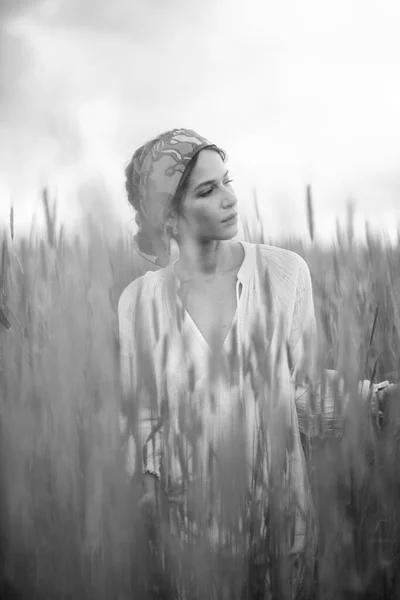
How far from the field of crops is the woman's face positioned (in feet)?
0.43

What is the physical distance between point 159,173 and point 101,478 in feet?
1.63

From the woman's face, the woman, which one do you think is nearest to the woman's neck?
the woman's face

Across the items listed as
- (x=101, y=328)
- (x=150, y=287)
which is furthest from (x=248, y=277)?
(x=101, y=328)

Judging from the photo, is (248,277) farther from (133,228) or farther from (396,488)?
(396,488)

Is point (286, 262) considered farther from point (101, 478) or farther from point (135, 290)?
point (101, 478)

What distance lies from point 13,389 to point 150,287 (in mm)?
255

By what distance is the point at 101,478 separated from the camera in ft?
1.82

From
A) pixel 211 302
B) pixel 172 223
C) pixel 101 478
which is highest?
pixel 172 223

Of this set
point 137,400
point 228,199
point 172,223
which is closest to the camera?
point 137,400

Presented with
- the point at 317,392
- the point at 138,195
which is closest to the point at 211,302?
the point at 138,195

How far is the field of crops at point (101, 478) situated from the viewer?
562mm

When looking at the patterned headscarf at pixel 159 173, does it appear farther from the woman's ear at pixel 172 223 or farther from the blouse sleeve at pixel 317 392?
the blouse sleeve at pixel 317 392

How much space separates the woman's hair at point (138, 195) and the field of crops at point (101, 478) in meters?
0.18

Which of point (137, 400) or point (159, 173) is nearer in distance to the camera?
point (137, 400)
